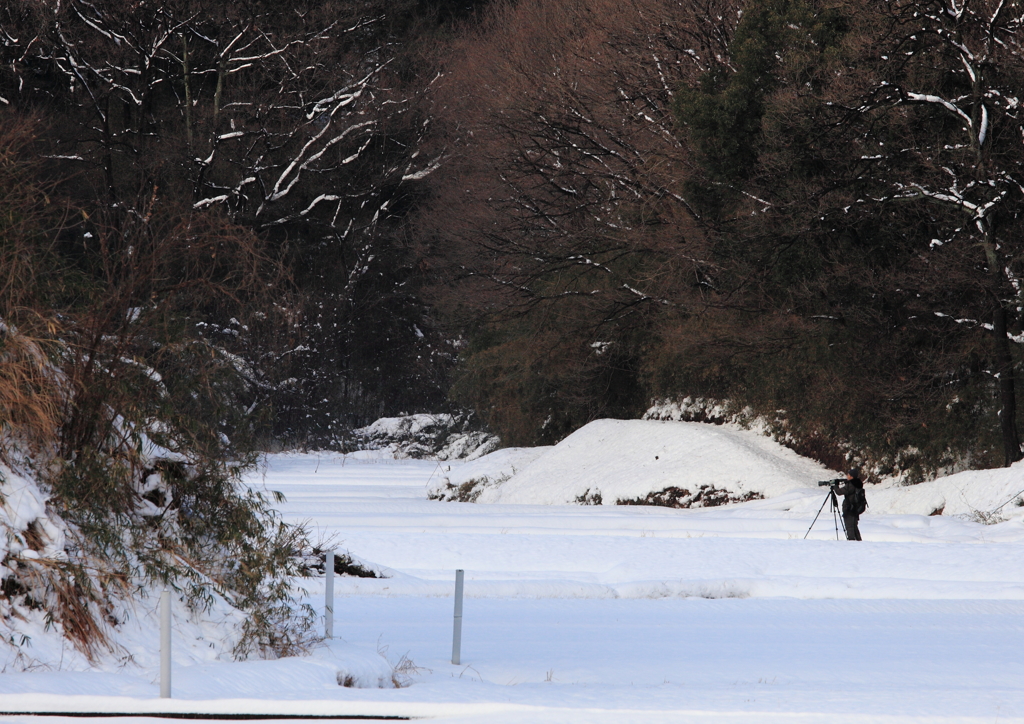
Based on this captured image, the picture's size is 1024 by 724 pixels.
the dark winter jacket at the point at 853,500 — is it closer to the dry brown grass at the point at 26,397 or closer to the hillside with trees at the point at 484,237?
the hillside with trees at the point at 484,237

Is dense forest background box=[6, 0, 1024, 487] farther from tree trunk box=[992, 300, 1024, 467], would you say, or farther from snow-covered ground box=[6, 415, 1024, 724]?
snow-covered ground box=[6, 415, 1024, 724]

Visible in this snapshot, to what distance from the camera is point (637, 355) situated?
35375 mm

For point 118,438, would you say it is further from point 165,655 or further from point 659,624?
point 659,624

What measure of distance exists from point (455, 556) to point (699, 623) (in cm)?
630

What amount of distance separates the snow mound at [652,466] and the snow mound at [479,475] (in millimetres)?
426

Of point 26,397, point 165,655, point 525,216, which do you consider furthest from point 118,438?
point 525,216

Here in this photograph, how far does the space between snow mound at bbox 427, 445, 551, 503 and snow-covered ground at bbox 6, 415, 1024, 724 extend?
657cm

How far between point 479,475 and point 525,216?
869 cm

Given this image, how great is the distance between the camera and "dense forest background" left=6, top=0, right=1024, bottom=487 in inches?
378

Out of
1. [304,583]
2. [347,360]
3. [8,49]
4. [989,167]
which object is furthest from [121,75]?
[304,583]

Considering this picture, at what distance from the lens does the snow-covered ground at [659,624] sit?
8133 millimetres

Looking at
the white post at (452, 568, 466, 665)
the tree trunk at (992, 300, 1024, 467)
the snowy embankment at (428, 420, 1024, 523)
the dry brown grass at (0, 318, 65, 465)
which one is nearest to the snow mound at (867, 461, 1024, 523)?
the snowy embankment at (428, 420, 1024, 523)

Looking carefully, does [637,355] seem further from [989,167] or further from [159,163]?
[159,163]

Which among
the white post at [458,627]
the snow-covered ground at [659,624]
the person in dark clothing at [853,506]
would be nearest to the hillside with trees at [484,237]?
the snow-covered ground at [659,624]
